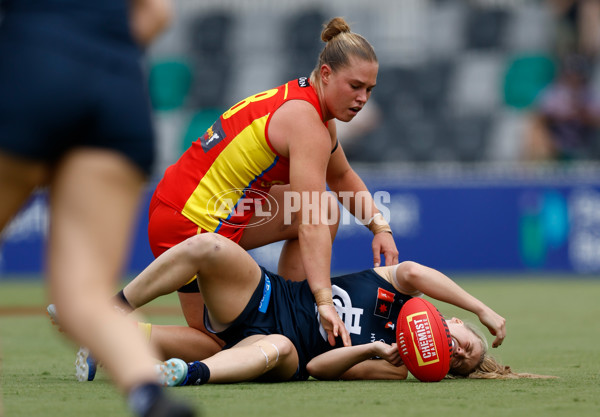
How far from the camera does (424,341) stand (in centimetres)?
455

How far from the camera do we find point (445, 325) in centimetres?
462

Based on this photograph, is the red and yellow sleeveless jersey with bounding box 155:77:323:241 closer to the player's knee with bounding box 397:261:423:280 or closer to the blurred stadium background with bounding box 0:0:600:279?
the player's knee with bounding box 397:261:423:280

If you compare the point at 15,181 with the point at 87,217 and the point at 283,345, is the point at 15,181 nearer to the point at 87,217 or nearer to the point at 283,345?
the point at 87,217

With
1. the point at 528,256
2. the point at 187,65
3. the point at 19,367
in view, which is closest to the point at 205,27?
the point at 187,65

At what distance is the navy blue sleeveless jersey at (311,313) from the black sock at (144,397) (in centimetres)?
223

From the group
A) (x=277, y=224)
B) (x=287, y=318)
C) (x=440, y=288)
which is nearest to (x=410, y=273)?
(x=440, y=288)

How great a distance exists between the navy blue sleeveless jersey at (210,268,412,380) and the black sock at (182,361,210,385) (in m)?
0.38

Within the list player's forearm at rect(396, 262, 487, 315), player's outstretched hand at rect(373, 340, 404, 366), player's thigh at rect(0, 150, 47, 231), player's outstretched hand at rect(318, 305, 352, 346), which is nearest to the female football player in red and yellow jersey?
player's outstretched hand at rect(318, 305, 352, 346)

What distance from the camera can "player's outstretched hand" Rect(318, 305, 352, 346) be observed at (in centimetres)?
468

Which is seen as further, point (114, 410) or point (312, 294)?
point (312, 294)

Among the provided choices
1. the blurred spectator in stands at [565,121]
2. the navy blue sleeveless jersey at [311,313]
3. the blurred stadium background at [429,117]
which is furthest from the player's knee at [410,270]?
the blurred spectator in stands at [565,121]

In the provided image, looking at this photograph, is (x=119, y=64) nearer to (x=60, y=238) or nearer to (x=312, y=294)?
(x=60, y=238)

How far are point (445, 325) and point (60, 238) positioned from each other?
244 centimetres

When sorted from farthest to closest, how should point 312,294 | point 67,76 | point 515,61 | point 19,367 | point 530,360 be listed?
Result: point 515,61 < point 530,360 < point 19,367 < point 312,294 < point 67,76
